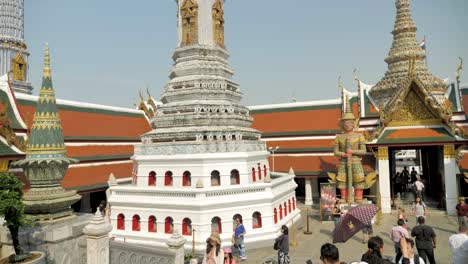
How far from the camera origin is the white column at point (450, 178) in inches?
730

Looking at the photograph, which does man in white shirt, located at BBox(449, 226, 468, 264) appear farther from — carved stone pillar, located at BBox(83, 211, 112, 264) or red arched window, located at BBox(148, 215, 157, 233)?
red arched window, located at BBox(148, 215, 157, 233)

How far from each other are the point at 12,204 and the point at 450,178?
2050 cm

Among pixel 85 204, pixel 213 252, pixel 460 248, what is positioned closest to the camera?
pixel 460 248

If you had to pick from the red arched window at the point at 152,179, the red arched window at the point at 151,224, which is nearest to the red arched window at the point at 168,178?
the red arched window at the point at 152,179

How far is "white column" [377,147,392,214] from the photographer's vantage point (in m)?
19.6

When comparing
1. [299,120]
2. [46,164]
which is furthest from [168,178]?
[299,120]

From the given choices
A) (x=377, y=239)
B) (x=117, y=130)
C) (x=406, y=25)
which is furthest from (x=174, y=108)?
(x=406, y=25)

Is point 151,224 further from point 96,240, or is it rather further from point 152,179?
point 96,240

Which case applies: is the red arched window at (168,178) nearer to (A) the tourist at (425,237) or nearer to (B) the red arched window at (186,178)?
(B) the red arched window at (186,178)

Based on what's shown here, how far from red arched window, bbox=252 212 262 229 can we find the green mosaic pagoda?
8.41m

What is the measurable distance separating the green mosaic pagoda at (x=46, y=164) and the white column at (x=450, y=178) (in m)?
19.0

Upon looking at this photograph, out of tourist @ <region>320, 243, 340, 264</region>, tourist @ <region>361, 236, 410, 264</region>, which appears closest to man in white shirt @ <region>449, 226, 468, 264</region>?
tourist @ <region>361, 236, 410, 264</region>

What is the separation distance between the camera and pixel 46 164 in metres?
8.02

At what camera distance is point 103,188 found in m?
18.9
